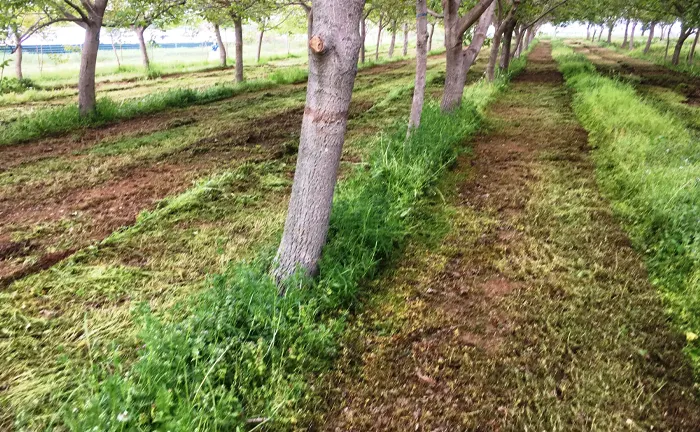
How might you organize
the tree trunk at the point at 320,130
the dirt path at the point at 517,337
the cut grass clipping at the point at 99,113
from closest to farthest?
1. the dirt path at the point at 517,337
2. the tree trunk at the point at 320,130
3. the cut grass clipping at the point at 99,113

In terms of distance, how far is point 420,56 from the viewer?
7.06 meters

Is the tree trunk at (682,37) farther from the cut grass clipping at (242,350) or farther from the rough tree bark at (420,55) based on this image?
the cut grass clipping at (242,350)

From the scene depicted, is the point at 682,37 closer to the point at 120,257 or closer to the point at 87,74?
the point at 87,74

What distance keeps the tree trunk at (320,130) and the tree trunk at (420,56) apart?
4.07 meters

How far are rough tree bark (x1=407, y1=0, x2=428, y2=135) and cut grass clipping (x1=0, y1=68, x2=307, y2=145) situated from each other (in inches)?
297

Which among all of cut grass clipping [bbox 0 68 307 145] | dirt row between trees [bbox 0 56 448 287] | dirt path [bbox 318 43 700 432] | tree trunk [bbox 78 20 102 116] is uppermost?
tree trunk [bbox 78 20 102 116]

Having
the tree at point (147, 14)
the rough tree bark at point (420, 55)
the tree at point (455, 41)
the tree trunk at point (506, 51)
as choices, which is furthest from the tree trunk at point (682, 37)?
the tree at point (147, 14)

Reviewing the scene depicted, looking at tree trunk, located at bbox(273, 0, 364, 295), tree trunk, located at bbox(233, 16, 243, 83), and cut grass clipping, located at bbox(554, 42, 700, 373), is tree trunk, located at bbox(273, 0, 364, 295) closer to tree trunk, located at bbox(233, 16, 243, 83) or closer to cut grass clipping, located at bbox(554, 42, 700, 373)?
cut grass clipping, located at bbox(554, 42, 700, 373)

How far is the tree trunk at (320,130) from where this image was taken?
2.90 metres

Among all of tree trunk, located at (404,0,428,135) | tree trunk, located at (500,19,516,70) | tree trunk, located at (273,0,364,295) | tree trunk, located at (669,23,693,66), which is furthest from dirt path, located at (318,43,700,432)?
tree trunk, located at (669,23,693,66)

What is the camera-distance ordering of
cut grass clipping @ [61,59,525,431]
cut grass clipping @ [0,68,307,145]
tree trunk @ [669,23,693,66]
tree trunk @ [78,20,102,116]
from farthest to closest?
tree trunk @ [669,23,693,66] → tree trunk @ [78,20,102,116] → cut grass clipping @ [0,68,307,145] → cut grass clipping @ [61,59,525,431]

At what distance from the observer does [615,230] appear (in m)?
4.84

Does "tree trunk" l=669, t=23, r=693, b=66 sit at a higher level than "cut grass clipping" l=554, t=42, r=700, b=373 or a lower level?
higher

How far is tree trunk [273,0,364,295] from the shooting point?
2.90 metres
